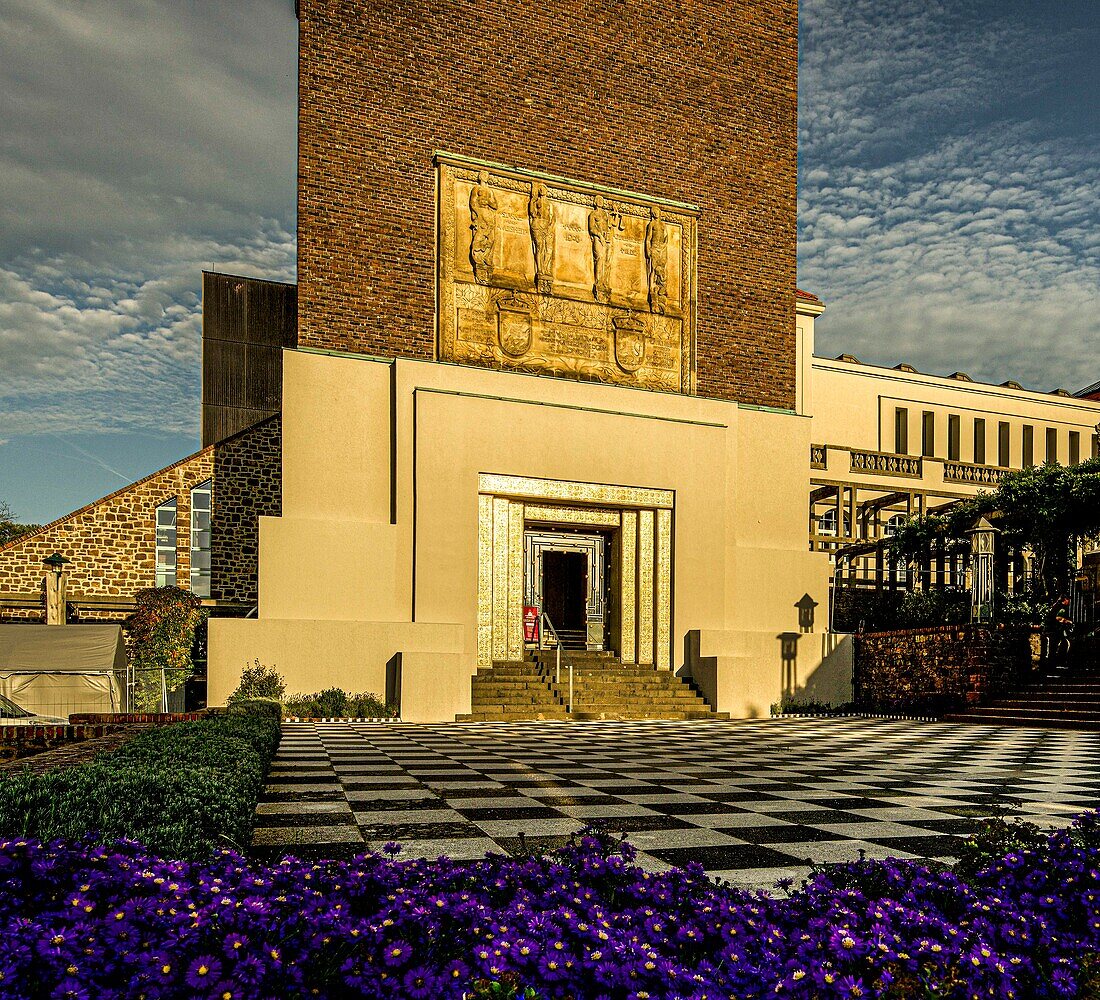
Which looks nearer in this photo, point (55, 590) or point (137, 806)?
point (137, 806)

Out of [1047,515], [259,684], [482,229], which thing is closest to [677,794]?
[259,684]

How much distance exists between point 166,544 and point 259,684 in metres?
5.13

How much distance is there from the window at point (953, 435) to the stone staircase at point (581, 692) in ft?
55.6

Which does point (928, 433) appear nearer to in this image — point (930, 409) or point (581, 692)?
point (930, 409)

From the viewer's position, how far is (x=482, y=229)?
18797mm

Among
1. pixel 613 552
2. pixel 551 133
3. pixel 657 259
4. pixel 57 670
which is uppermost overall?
pixel 551 133

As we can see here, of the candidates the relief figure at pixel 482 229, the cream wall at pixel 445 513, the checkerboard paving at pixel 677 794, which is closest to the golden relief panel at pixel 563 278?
the relief figure at pixel 482 229

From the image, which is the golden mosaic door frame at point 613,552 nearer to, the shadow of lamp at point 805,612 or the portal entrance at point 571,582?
the portal entrance at point 571,582

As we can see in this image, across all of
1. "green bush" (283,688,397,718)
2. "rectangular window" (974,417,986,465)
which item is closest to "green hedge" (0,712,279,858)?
"green bush" (283,688,397,718)

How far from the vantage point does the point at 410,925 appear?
2.12m

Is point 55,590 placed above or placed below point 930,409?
below

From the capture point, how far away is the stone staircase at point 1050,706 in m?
14.9

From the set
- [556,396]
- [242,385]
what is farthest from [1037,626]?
[242,385]

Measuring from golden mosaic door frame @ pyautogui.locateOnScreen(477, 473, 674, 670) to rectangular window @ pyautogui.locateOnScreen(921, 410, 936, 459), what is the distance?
15.1 m
